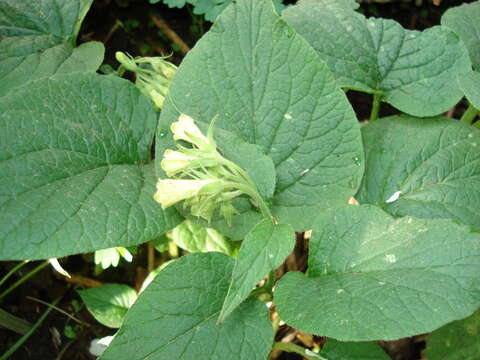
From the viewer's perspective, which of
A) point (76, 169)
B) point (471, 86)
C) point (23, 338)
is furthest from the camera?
point (23, 338)

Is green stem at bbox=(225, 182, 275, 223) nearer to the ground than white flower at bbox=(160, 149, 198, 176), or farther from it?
nearer to the ground

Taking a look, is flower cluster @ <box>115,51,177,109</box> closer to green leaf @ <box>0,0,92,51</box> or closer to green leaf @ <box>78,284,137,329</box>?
green leaf @ <box>0,0,92,51</box>

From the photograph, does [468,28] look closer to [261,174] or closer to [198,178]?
[261,174]

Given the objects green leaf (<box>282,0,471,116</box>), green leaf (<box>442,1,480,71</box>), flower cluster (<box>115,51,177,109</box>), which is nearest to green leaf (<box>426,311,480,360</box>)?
green leaf (<box>282,0,471,116</box>)

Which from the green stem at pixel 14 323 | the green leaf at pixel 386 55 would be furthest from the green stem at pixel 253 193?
the green stem at pixel 14 323

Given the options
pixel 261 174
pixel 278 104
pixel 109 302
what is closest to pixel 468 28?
pixel 278 104

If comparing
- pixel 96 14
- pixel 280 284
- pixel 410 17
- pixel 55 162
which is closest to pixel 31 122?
pixel 55 162
